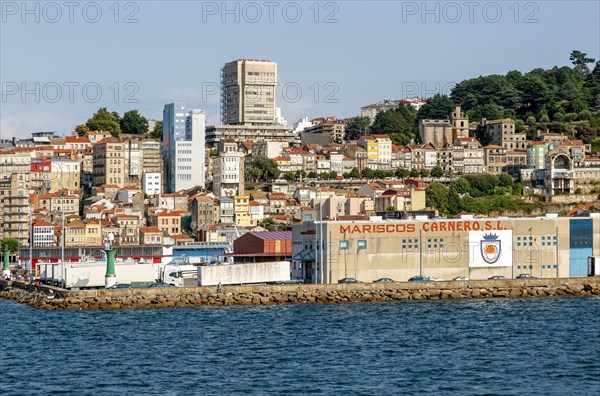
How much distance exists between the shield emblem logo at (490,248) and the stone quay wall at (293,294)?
2.03 meters

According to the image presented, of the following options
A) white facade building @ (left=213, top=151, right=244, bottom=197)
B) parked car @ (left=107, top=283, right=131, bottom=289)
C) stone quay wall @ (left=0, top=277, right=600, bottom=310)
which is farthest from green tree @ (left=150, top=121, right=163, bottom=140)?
stone quay wall @ (left=0, top=277, right=600, bottom=310)

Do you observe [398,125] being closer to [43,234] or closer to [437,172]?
[437,172]

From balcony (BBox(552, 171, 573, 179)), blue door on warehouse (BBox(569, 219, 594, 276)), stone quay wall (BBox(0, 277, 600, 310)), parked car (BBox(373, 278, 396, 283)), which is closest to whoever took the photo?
stone quay wall (BBox(0, 277, 600, 310))

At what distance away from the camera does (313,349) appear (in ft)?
148

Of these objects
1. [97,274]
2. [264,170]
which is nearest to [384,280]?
[97,274]

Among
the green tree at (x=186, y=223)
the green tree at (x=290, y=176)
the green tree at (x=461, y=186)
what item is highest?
the green tree at (x=290, y=176)

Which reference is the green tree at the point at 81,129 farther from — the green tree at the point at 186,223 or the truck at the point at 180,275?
the truck at the point at 180,275

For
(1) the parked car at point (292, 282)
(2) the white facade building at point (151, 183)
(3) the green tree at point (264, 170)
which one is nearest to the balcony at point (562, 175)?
(3) the green tree at point (264, 170)

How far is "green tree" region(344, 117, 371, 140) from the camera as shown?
6255 inches

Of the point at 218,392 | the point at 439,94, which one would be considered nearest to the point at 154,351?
the point at 218,392

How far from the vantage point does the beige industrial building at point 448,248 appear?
63.1m

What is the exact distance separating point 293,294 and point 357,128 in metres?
100

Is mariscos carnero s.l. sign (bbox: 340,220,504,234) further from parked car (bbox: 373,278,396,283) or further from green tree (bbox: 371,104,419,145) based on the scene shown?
green tree (bbox: 371,104,419,145)

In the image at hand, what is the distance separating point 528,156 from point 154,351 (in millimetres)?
92655
